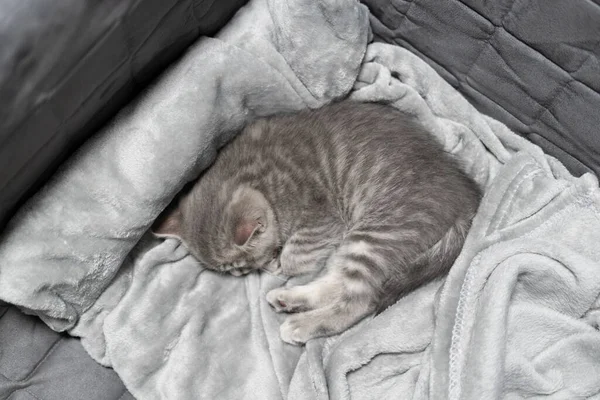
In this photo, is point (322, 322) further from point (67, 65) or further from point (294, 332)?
point (67, 65)

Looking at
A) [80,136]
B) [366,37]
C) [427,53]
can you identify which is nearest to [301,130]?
[366,37]

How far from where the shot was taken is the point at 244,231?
4.44 feet

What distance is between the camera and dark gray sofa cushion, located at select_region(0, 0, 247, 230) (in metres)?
0.97

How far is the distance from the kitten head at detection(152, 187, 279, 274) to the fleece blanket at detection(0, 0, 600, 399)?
0.07m

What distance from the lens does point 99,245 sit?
1.39 m

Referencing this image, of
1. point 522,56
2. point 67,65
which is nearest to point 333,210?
point 522,56

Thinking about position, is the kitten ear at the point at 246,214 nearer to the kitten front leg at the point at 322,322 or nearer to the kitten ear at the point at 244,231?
the kitten ear at the point at 244,231

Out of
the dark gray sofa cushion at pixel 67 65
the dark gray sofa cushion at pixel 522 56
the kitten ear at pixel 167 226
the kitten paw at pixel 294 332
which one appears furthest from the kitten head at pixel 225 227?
the dark gray sofa cushion at pixel 522 56

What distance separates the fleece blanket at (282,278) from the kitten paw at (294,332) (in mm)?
26

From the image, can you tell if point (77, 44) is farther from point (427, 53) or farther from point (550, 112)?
point (550, 112)

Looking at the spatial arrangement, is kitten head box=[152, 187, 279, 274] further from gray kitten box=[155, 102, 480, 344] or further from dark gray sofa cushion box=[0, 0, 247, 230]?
dark gray sofa cushion box=[0, 0, 247, 230]

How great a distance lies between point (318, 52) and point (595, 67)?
617 millimetres

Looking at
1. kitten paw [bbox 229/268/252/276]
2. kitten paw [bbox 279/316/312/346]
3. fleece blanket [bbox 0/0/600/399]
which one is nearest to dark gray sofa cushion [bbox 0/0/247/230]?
fleece blanket [bbox 0/0/600/399]

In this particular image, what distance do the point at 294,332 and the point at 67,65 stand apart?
A: 0.82 metres
